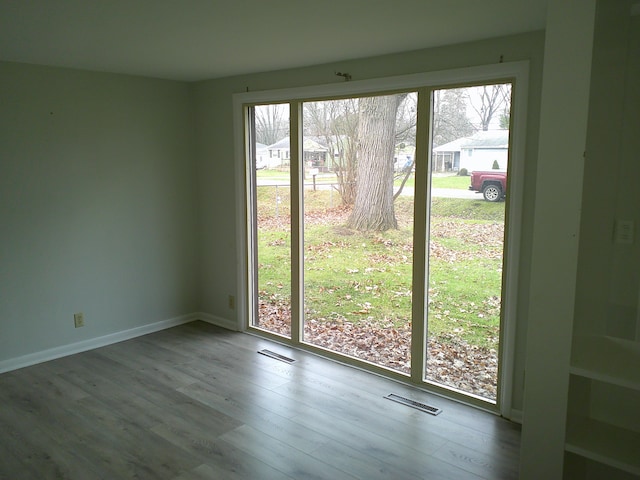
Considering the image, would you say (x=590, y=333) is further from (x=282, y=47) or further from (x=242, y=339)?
(x=242, y=339)

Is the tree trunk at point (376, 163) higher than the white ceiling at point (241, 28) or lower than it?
lower

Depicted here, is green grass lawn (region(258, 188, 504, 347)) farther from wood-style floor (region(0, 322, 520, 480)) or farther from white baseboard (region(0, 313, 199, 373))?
white baseboard (region(0, 313, 199, 373))

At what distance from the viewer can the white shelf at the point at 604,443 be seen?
198 centimetres

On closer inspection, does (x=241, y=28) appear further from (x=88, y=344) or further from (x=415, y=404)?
(x=88, y=344)

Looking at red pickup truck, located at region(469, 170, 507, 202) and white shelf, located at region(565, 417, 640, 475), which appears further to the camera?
red pickup truck, located at region(469, 170, 507, 202)

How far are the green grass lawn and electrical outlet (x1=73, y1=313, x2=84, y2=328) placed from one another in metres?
1.59

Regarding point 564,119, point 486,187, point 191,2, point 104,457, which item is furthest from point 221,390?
point 564,119

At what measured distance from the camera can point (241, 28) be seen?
9.16 ft

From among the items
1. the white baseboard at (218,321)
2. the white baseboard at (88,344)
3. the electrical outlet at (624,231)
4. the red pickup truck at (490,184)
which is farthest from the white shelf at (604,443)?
the white baseboard at (88,344)

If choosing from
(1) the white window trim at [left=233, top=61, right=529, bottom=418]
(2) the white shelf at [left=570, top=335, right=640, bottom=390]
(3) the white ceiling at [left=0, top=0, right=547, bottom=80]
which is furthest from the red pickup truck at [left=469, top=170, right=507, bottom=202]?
(2) the white shelf at [left=570, top=335, right=640, bottom=390]

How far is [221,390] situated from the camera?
3.62 metres

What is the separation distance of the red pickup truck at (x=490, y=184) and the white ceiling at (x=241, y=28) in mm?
844

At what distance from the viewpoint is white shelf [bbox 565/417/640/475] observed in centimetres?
198

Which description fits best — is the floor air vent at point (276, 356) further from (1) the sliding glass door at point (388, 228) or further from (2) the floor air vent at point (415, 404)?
(2) the floor air vent at point (415, 404)
